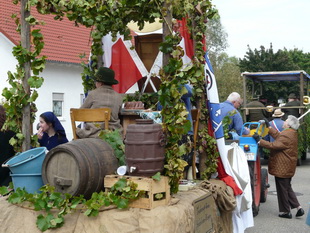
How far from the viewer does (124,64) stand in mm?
8125

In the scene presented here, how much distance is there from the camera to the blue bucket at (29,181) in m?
4.61

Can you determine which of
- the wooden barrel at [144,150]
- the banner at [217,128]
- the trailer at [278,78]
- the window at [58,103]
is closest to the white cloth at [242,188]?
the banner at [217,128]

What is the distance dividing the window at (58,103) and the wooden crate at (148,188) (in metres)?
16.5

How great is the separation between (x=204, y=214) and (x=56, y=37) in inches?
674

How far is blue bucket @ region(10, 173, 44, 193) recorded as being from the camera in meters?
4.61

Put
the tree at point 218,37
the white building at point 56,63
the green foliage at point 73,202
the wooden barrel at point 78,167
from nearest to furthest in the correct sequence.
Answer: the green foliage at point 73,202 → the wooden barrel at point 78,167 → the white building at point 56,63 → the tree at point 218,37

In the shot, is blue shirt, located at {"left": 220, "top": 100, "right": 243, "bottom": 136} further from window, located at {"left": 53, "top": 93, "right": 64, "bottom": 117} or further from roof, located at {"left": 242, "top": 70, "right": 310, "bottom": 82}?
window, located at {"left": 53, "top": 93, "right": 64, "bottom": 117}

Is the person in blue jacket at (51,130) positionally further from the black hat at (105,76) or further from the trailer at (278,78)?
the trailer at (278,78)

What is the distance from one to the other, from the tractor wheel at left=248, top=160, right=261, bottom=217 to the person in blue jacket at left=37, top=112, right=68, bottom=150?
3.51 meters

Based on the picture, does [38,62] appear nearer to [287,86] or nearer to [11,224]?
[11,224]

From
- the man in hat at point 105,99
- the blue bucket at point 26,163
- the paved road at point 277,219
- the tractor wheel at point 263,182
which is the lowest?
the paved road at point 277,219

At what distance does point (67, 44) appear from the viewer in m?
21.0

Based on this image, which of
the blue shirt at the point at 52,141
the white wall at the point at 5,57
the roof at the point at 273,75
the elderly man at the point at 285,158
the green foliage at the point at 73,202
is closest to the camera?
the green foliage at the point at 73,202

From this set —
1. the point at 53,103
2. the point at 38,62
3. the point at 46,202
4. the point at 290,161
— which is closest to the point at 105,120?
the point at 38,62
